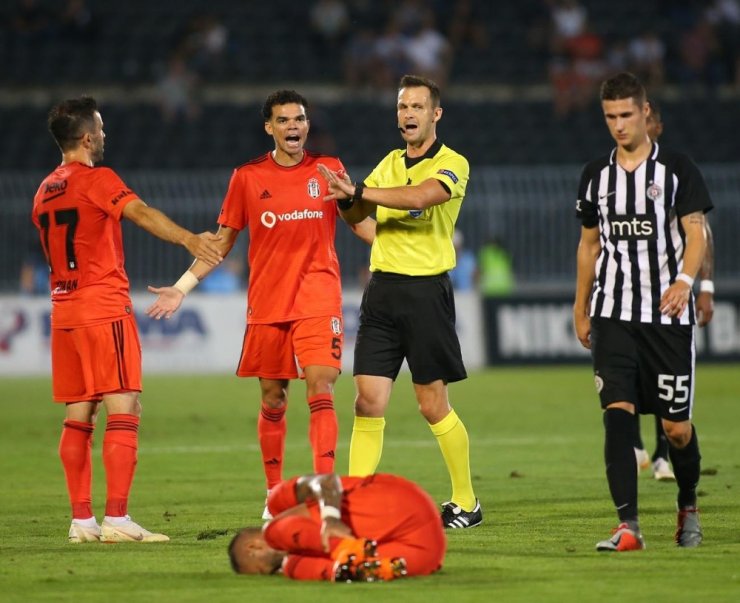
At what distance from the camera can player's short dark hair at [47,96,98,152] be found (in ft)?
25.6

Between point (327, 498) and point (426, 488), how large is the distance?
361 centimetres

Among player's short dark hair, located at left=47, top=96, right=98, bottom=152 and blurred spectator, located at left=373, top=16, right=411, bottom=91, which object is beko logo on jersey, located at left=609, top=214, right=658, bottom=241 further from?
blurred spectator, located at left=373, top=16, right=411, bottom=91

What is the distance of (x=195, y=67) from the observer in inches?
1077

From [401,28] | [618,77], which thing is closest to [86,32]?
[401,28]

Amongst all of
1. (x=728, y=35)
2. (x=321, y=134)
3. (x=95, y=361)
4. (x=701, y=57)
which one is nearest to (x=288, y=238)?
(x=95, y=361)

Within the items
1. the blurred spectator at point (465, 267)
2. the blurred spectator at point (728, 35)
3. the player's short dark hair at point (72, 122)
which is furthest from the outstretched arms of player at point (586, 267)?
the blurred spectator at point (728, 35)

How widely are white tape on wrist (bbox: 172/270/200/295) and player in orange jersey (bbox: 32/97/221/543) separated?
30 cm

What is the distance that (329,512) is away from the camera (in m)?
Answer: 6.18

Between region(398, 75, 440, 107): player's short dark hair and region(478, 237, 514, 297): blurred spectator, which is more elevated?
region(398, 75, 440, 107): player's short dark hair

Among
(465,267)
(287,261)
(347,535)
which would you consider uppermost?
(465,267)

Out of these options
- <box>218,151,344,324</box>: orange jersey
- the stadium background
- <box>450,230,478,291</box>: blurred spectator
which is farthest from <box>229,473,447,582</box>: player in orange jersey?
the stadium background

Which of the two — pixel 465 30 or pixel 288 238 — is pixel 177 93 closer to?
pixel 465 30

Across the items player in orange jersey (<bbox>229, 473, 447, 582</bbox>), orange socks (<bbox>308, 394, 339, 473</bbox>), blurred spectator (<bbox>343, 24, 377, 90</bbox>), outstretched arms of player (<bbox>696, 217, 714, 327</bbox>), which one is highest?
blurred spectator (<bbox>343, 24, 377, 90</bbox>)

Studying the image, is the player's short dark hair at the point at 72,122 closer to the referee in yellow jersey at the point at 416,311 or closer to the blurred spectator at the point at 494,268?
the referee in yellow jersey at the point at 416,311
